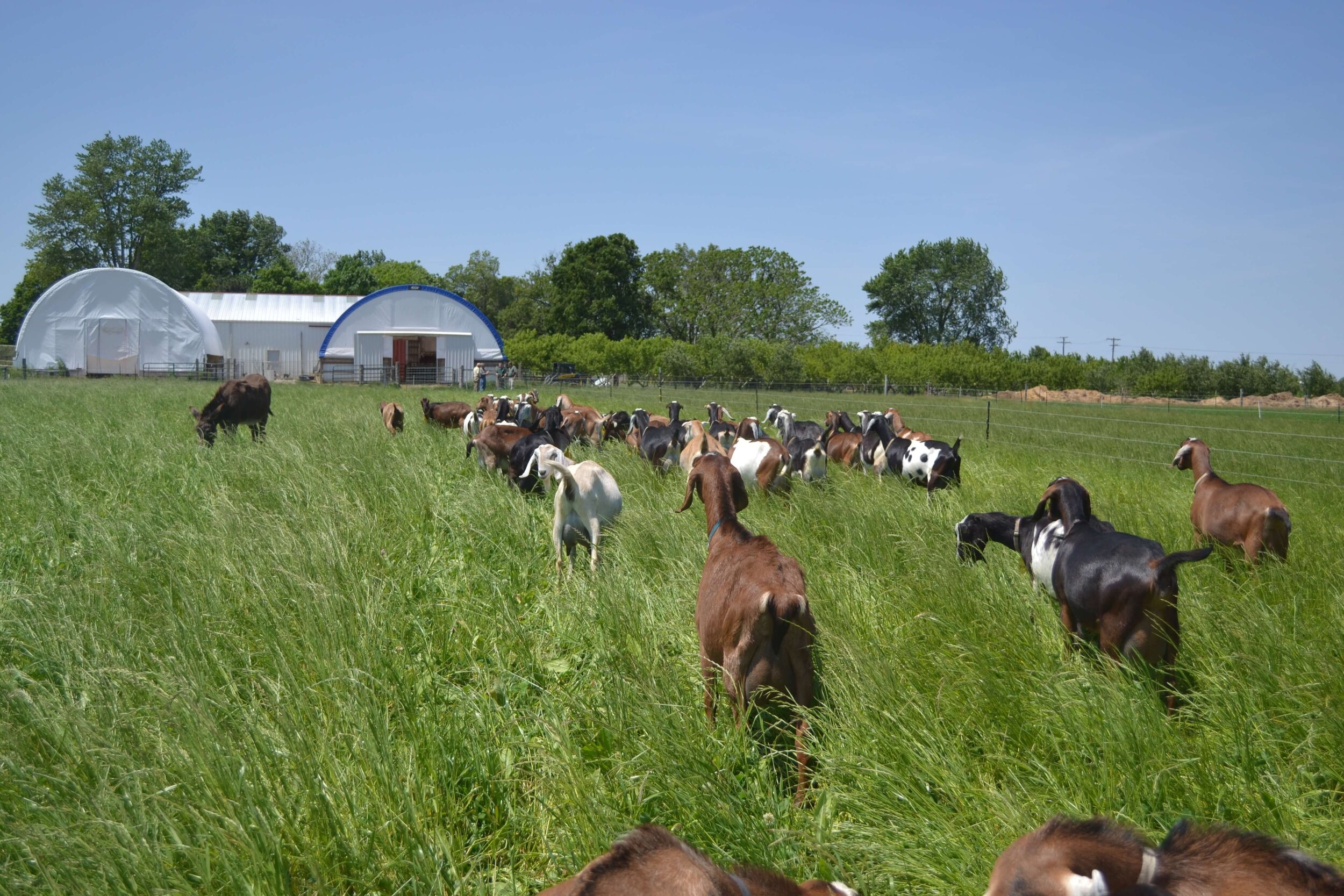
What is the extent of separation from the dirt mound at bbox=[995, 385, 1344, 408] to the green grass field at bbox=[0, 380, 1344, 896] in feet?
137

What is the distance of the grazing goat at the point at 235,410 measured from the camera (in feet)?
43.9

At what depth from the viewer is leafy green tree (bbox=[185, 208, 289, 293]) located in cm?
8438

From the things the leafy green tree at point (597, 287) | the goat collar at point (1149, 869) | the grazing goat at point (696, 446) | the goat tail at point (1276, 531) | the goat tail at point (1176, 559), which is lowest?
the goat collar at point (1149, 869)

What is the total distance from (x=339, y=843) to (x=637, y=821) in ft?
3.44

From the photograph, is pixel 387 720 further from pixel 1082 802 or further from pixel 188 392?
pixel 188 392

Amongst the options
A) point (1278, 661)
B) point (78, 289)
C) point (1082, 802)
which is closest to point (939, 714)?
point (1082, 802)

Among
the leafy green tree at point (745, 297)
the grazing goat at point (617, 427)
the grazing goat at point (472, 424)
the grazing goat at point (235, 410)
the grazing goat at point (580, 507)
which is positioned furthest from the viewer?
the leafy green tree at point (745, 297)

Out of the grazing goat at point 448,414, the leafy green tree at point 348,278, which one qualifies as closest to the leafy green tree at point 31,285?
the leafy green tree at point 348,278

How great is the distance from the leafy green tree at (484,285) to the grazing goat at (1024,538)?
3183 inches

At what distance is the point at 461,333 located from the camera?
45.1 m

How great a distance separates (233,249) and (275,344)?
44.5 m

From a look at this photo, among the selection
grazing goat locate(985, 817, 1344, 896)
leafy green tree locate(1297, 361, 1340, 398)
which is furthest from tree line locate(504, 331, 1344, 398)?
grazing goat locate(985, 817, 1344, 896)

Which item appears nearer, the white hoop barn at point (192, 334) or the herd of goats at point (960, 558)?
the herd of goats at point (960, 558)

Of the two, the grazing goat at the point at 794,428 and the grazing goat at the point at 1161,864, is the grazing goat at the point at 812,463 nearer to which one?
the grazing goat at the point at 794,428
